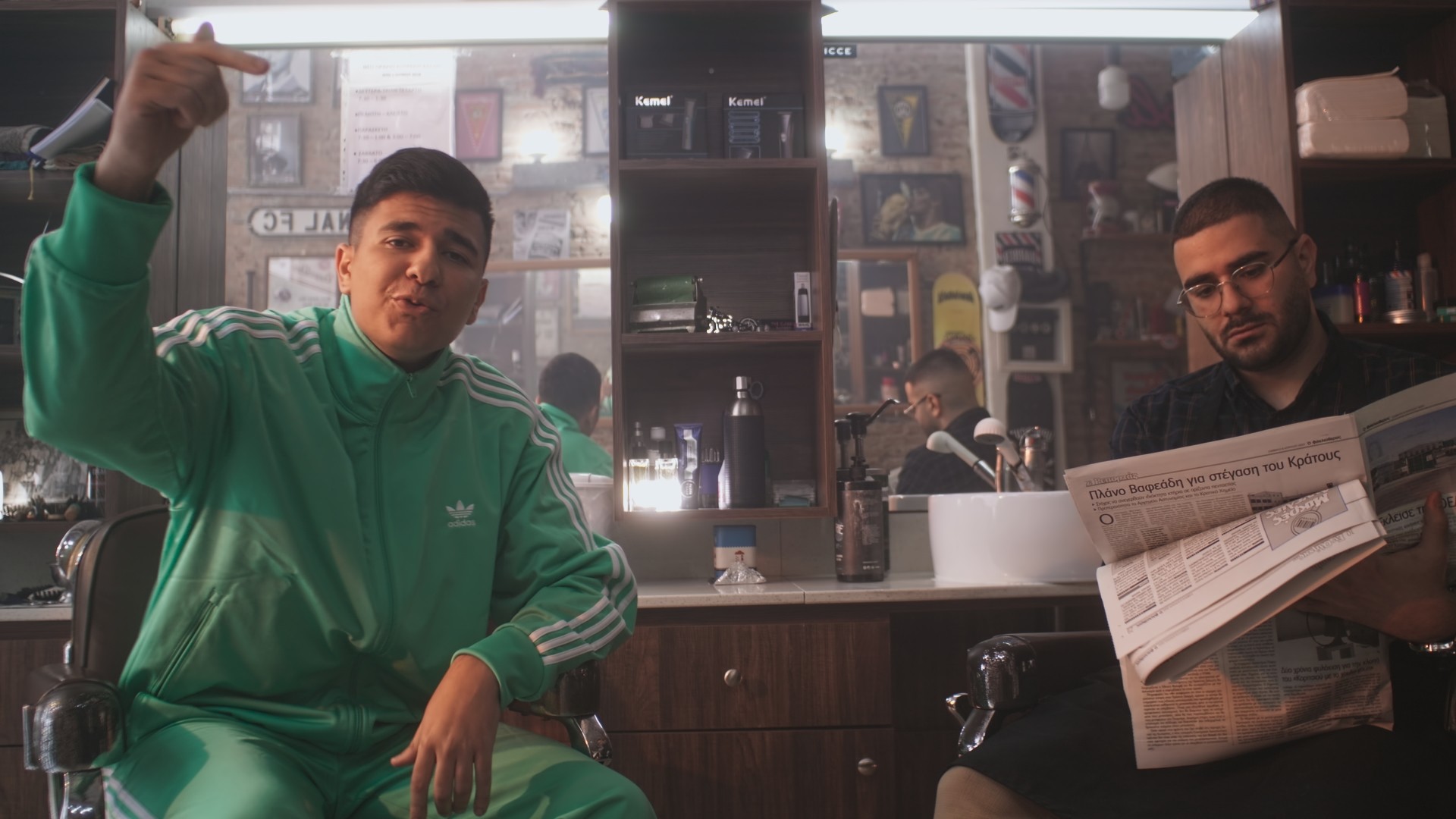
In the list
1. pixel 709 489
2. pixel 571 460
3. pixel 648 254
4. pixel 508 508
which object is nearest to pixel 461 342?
pixel 571 460

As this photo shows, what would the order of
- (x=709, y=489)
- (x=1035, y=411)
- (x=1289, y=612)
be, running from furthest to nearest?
(x=1035, y=411), (x=709, y=489), (x=1289, y=612)

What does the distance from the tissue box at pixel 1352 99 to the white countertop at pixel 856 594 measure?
1.31m

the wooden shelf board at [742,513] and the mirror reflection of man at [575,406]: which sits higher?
the mirror reflection of man at [575,406]

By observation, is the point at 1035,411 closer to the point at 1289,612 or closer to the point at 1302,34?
the point at 1302,34

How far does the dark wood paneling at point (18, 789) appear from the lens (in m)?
1.88

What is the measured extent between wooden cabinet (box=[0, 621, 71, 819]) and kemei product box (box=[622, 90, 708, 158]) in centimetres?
146

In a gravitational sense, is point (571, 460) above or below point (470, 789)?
above

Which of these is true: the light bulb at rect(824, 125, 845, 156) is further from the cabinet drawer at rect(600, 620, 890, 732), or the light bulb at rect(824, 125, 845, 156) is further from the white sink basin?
the cabinet drawer at rect(600, 620, 890, 732)

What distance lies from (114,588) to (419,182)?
0.65m

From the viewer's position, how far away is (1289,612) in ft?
4.62

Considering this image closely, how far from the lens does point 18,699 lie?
1.92 meters

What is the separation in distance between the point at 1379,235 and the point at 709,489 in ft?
→ 6.09

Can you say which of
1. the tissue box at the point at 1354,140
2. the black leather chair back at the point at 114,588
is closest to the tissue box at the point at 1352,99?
the tissue box at the point at 1354,140

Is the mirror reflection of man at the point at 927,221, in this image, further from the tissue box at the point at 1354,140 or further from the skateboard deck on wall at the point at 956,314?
the tissue box at the point at 1354,140
